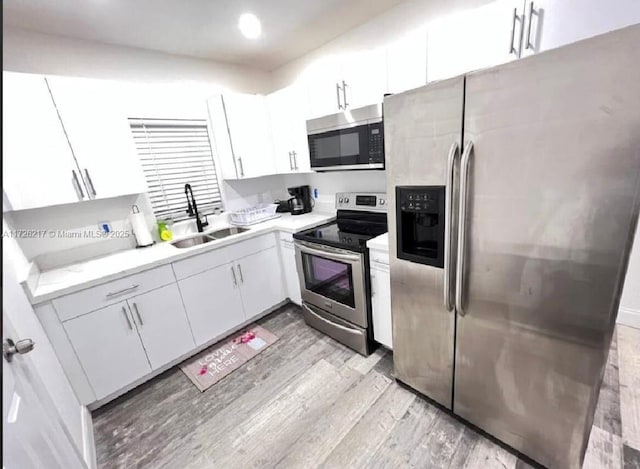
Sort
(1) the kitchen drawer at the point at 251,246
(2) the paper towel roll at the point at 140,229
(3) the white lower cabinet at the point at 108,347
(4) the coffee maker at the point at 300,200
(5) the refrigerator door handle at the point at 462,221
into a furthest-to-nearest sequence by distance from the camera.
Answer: (4) the coffee maker at the point at 300,200 < (1) the kitchen drawer at the point at 251,246 < (2) the paper towel roll at the point at 140,229 < (3) the white lower cabinet at the point at 108,347 < (5) the refrigerator door handle at the point at 462,221

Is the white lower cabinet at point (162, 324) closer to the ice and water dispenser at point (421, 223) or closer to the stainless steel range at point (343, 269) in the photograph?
the stainless steel range at point (343, 269)

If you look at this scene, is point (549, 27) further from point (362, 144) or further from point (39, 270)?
point (39, 270)

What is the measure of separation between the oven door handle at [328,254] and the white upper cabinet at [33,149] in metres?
1.67

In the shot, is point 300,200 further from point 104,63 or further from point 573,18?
point 573,18

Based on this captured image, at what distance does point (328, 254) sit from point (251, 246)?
32.2 inches

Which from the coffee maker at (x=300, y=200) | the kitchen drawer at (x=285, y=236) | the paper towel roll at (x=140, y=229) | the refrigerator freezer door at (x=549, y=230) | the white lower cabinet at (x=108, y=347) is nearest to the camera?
the refrigerator freezer door at (x=549, y=230)

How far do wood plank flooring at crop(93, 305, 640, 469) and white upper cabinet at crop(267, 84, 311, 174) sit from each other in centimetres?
178

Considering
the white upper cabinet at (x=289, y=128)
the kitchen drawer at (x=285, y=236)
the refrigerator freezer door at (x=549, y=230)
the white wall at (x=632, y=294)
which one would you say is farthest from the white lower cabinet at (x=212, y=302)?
the white wall at (x=632, y=294)

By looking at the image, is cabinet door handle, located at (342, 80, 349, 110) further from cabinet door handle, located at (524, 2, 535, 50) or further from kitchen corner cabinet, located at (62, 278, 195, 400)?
kitchen corner cabinet, located at (62, 278, 195, 400)

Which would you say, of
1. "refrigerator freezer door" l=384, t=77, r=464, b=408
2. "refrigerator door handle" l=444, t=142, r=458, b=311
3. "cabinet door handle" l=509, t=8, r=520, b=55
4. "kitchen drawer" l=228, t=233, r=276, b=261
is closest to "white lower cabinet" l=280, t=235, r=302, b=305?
"kitchen drawer" l=228, t=233, r=276, b=261

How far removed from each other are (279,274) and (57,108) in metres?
2.04

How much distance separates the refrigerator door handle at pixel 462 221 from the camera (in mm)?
1171

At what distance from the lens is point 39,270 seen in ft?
6.57

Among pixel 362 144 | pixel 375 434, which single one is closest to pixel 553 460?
pixel 375 434
